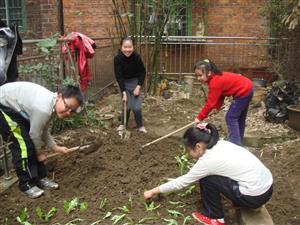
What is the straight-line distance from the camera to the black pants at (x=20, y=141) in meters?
4.38

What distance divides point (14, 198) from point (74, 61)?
3.18m

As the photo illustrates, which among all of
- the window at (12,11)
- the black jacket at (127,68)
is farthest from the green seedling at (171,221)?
the window at (12,11)

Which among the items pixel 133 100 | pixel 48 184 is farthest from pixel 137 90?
pixel 48 184

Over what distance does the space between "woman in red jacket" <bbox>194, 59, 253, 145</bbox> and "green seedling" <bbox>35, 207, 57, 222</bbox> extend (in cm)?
229

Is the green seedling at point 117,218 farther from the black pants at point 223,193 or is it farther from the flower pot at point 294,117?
the flower pot at point 294,117

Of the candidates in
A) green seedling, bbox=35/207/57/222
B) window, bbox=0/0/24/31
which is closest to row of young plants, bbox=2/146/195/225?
green seedling, bbox=35/207/57/222

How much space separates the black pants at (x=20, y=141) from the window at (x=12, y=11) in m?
8.89

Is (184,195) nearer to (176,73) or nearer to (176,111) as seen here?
(176,111)

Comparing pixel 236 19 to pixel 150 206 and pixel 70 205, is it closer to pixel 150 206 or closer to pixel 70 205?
pixel 150 206

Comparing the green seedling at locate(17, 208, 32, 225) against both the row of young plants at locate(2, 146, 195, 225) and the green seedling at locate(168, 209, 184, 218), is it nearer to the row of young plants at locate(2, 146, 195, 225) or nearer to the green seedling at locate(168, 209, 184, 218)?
the row of young plants at locate(2, 146, 195, 225)

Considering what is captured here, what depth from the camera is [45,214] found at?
414 centimetres

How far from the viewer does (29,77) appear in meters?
6.33

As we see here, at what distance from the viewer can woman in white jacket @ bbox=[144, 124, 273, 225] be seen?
148 inches

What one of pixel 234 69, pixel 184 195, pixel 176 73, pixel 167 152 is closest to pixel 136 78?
pixel 167 152
